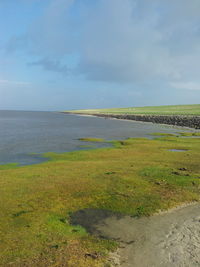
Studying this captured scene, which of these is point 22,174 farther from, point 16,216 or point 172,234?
point 172,234

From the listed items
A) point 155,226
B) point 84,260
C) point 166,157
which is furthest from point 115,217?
point 166,157

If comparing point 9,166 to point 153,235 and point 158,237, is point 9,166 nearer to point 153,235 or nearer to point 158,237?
point 153,235

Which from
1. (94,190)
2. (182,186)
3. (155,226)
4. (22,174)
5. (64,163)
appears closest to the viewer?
(155,226)

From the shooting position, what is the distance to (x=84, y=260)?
1121cm

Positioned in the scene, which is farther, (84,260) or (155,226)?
(155,226)

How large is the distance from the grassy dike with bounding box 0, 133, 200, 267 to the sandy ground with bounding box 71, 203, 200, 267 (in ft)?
2.39

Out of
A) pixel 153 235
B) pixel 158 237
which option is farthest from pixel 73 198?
pixel 158 237

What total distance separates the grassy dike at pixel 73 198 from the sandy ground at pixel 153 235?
2.39 feet

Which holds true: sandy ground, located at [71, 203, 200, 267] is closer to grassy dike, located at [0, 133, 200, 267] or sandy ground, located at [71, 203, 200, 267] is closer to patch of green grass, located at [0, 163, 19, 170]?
grassy dike, located at [0, 133, 200, 267]

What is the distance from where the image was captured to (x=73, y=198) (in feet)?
61.6

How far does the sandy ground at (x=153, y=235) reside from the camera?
11555 mm

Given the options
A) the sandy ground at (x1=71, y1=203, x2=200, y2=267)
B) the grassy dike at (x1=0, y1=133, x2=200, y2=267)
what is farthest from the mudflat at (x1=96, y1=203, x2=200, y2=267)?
the grassy dike at (x1=0, y1=133, x2=200, y2=267)

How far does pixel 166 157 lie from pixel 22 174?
815 inches

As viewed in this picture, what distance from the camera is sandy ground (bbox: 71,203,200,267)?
11555 mm
